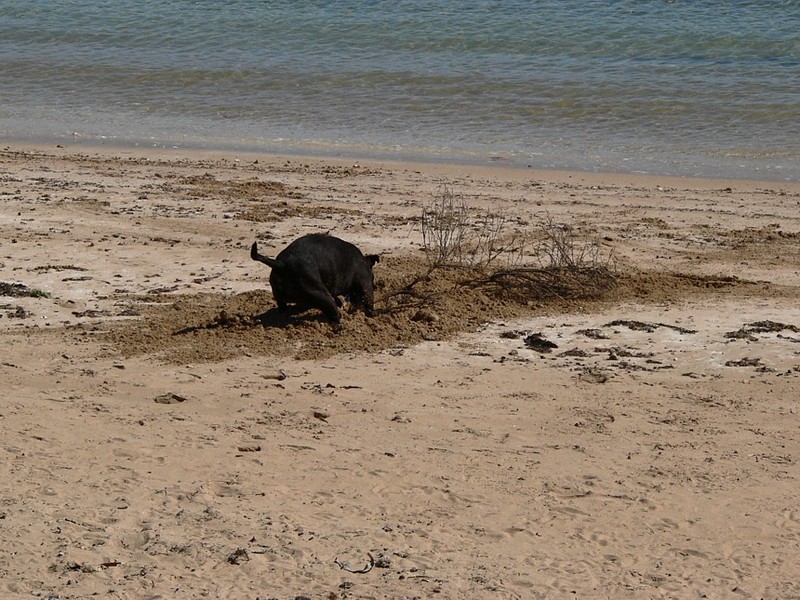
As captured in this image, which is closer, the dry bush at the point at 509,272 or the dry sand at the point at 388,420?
the dry sand at the point at 388,420

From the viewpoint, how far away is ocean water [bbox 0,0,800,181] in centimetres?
1683

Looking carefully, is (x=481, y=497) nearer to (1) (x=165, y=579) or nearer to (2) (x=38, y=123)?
(1) (x=165, y=579)

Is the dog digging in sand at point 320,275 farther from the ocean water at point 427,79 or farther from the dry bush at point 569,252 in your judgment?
the ocean water at point 427,79

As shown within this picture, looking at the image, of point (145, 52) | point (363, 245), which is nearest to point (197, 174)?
point (363, 245)

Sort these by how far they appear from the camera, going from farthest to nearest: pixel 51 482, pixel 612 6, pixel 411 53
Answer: pixel 612 6, pixel 411 53, pixel 51 482

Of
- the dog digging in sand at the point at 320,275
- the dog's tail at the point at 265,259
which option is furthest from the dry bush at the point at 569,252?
the dog's tail at the point at 265,259

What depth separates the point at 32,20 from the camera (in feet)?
93.0

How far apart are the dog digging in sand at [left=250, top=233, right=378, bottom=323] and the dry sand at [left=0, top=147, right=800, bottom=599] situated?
6.5 inches

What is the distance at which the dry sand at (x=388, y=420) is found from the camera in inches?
185

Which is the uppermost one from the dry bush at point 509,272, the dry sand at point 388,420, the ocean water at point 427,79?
the ocean water at point 427,79

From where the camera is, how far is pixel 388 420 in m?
6.39

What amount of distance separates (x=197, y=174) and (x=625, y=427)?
331 inches

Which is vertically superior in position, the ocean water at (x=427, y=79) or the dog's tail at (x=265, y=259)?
the ocean water at (x=427, y=79)

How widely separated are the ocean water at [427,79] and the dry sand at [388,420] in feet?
17.8
